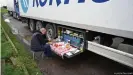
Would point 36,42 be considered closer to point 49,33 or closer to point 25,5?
point 49,33

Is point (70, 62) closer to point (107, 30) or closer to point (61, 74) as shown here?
point (61, 74)

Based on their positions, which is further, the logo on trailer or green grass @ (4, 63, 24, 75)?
the logo on trailer

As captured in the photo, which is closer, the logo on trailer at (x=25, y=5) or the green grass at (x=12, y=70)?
the green grass at (x=12, y=70)

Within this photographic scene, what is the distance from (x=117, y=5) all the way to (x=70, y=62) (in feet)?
10.6

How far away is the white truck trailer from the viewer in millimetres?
4777

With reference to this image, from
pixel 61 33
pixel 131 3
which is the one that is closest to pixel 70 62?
pixel 61 33

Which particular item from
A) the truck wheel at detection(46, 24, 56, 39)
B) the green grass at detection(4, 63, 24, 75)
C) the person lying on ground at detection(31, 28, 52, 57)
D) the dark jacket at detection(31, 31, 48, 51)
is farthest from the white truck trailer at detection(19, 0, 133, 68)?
the green grass at detection(4, 63, 24, 75)

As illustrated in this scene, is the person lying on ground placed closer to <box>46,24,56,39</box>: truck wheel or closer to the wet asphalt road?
the wet asphalt road

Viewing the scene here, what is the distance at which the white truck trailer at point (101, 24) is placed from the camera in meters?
4.78

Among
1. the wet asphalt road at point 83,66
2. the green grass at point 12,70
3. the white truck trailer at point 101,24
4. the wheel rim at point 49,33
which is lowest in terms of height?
the wet asphalt road at point 83,66

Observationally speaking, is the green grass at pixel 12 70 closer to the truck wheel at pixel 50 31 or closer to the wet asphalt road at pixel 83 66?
the wet asphalt road at pixel 83 66

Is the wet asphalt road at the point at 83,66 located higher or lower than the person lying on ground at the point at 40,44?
lower

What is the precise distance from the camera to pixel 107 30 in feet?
17.5

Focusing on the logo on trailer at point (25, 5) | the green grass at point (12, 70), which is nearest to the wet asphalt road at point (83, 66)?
the green grass at point (12, 70)
